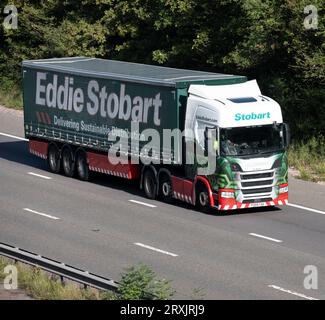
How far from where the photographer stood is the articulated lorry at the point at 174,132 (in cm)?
2470

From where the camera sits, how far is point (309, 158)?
101ft

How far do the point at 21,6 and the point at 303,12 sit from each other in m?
17.6

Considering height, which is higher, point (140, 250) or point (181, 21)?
point (181, 21)

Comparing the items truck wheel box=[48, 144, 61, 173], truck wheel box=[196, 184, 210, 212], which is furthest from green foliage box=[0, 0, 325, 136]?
truck wheel box=[196, 184, 210, 212]

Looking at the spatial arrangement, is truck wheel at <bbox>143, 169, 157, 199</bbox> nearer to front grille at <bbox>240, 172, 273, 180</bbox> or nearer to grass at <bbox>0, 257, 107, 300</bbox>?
front grille at <bbox>240, 172, 273, 180</bbox>

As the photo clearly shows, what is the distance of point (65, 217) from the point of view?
82.8ft

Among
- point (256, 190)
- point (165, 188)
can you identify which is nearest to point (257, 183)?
point (256, 190)

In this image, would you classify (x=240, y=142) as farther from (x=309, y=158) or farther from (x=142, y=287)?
(x=142, y=287)

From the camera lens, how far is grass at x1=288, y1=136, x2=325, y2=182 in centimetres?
2930

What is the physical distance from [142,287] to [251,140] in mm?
9657

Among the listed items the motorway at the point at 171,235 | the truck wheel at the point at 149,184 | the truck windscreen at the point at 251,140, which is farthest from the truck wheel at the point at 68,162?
the truck windscreen at the point at 251,140

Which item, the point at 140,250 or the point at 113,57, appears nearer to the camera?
the point at 140,250
